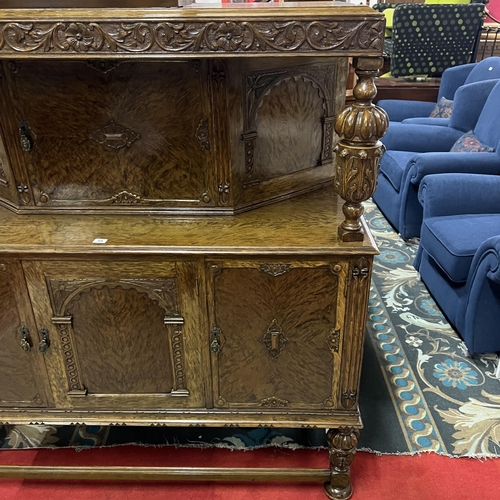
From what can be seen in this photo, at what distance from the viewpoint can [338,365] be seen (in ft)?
5.02

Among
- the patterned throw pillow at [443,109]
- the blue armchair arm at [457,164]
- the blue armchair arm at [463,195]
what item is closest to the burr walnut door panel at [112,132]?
the blue armchair arm at [463,195]

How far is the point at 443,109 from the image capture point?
4.41 metres

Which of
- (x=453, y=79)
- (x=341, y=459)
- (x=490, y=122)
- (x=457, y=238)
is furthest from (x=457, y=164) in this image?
(x=341, y=459)

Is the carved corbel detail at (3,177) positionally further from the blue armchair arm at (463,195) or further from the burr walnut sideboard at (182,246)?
the blue armchair arm at (463,195)

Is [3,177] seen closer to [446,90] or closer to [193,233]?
[193,233]

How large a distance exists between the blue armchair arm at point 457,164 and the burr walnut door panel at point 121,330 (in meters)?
2.18

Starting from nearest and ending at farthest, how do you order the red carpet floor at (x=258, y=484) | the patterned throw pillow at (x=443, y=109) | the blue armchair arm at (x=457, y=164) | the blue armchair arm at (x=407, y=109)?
the red carpet floor at (x=258, y=484)
the blue armchair arm at (x=457, y=164)
the patterned throw pillow at (x=443, y=109)
the blue armchair arm at (x=407, y=109)

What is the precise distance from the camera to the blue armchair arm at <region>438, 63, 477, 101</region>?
4.37m

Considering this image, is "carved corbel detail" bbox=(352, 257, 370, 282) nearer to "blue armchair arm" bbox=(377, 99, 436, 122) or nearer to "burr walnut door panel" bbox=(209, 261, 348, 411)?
"burr walnut door panel" bbox=(209, 261, 348, 411)

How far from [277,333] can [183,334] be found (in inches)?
11.4

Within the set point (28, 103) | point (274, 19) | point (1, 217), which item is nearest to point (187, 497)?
point (1, 217)

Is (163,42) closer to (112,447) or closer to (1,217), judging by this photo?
(1,217)

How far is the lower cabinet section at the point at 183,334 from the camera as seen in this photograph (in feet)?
4.63

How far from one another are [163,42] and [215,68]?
245 millimetres
